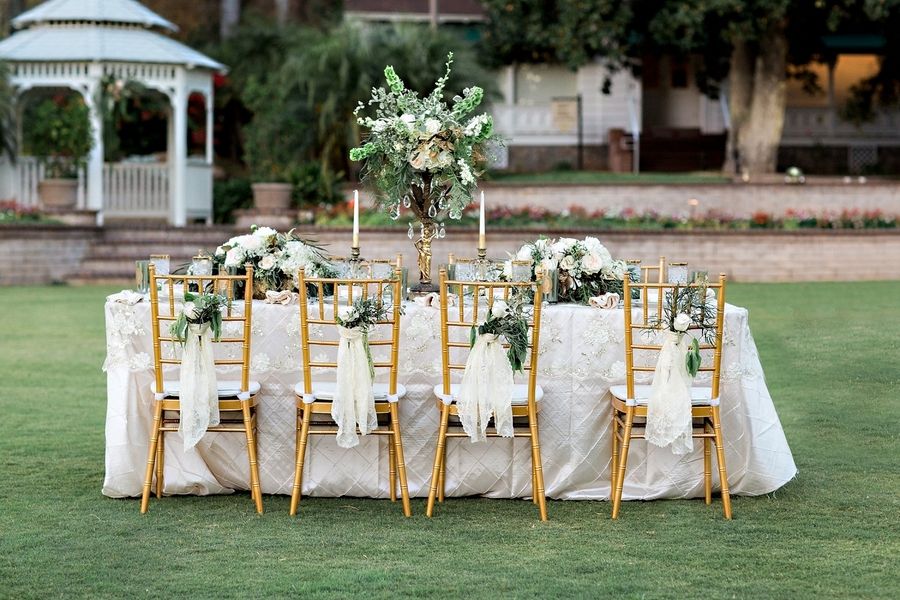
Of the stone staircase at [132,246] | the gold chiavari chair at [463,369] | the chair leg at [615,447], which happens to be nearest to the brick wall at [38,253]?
the stone staircase at [132,246]

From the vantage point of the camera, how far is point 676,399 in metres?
6.65

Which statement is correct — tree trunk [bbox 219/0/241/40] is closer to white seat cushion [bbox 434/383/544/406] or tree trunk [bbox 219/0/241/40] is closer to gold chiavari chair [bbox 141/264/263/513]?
gold chiavari chair [bbox 141/264/263/513]

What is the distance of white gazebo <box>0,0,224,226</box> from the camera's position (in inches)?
840

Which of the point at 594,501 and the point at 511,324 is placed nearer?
the point at 511,324

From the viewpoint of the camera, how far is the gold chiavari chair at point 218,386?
6766 millimetres

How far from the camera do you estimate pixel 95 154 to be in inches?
845

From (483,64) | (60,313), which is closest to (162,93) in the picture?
(483,64)

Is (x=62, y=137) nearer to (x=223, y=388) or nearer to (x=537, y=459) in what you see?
(x=223, y=388)

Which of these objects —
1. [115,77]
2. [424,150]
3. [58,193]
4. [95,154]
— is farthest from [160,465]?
[115,77]

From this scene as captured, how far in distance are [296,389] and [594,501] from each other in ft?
5.42

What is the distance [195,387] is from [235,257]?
2.89 feet

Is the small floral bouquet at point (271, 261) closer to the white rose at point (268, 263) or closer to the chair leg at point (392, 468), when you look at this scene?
the white rose at point (268, 263)

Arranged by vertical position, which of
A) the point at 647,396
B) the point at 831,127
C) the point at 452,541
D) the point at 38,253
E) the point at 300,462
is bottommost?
the point at 452,541

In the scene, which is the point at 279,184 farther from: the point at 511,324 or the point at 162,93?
the point at 511,324
